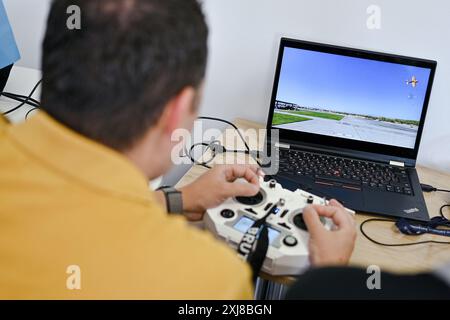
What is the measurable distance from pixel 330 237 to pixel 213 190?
0.25m

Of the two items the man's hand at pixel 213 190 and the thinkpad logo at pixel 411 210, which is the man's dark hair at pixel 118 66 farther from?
the thinkpad logo at pixel 411 210

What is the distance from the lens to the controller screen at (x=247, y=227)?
848 millimetres

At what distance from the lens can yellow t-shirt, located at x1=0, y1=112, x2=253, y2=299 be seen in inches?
20.3

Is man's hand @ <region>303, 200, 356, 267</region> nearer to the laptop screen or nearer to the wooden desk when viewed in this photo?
the wooden desk

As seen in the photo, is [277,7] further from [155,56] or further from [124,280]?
[124,280]

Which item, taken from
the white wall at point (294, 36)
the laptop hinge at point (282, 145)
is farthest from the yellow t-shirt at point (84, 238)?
the white wall at point (294, 36)

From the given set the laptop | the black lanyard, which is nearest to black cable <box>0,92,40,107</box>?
the laptop

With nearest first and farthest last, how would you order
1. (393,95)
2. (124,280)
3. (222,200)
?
(124,280) → (222,200) → (393,95)

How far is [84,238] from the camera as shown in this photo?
0.51m

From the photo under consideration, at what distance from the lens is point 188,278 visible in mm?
537

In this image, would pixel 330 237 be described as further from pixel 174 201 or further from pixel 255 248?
pixel 174 201

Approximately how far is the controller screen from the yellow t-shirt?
0.96 feet

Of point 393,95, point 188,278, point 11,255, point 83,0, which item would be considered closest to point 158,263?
point 188,278

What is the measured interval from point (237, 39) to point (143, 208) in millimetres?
880
